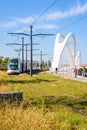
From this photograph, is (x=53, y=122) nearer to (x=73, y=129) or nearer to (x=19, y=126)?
(x=73, y=129)

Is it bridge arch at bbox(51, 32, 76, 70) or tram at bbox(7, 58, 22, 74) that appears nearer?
tram at bbox(7, 58, 22, 74)

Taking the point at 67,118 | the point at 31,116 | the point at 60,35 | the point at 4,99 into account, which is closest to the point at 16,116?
the point at 31,116

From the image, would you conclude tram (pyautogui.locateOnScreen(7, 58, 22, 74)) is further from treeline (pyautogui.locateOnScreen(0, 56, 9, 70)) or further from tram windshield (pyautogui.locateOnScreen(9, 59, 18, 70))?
treeline (pyautogui.locateOnScreen(0, 56, 9, 70))

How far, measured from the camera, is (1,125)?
9.28 metres

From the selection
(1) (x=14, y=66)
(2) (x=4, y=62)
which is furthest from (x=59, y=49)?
(2) (x=4, y=62)

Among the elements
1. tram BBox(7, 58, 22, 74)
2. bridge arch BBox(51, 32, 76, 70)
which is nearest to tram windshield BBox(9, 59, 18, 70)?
tram BBox(7, 58, 22, 74)

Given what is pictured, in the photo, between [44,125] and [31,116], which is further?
[31,116]

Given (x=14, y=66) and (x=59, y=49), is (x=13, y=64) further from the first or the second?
(x=59, y=49)

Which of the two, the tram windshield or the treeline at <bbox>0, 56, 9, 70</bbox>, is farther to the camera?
the treeline at <bbox>0, 56, 9, 70</bbox>

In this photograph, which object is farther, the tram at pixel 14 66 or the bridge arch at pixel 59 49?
the bridge arch at pixel 59 49

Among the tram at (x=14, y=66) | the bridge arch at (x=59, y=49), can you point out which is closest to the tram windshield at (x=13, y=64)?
the tram at (x=14, y=66)

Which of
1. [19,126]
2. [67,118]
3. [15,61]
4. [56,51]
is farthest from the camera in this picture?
[56,51]

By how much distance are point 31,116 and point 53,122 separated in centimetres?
66

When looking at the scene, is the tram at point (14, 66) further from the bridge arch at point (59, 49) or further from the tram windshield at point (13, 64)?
the bridge arch at point (59, 49)
